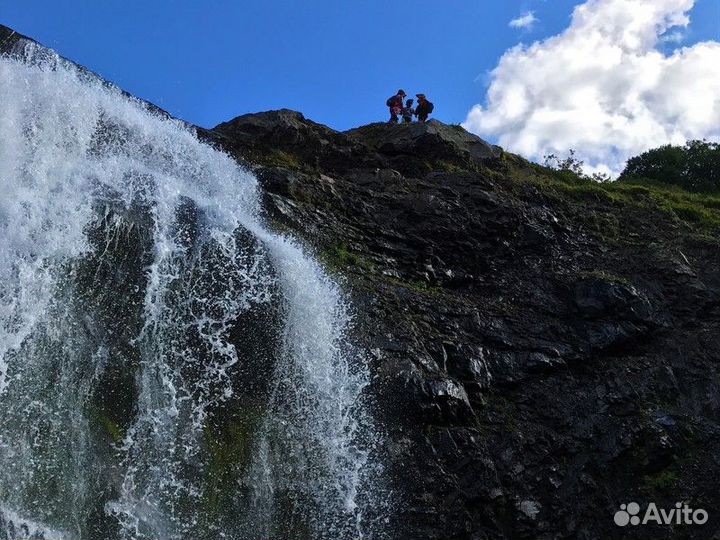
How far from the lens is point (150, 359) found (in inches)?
424

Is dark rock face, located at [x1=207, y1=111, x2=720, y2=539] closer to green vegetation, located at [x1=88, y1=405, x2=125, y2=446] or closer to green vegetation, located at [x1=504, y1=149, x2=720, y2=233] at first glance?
green vegetation, located at [x1=504, y1=149, x2=720, y2=233]

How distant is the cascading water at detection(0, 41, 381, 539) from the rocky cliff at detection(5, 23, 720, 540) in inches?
38.7

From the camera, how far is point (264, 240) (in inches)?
535

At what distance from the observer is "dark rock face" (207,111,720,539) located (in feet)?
36.1

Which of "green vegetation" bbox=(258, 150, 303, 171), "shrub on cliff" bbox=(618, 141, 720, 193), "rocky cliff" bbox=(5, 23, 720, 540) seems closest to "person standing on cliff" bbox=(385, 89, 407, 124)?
"rocky cliff" bbox=(5, 23, 720, 540)

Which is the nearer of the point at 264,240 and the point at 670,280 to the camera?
the point at 264,240

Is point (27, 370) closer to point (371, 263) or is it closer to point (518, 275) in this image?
point (371, 263)

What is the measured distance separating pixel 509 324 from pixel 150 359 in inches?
289

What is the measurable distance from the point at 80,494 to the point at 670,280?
13.1 meters

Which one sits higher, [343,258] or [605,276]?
[605,276]

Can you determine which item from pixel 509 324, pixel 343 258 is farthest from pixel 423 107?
pixel 509 324

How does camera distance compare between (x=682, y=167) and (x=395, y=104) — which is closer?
(x=395, y=104)

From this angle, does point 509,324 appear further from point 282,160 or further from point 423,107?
point 423,107

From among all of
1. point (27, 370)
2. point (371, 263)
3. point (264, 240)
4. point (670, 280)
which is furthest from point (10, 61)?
point (670, 280)
